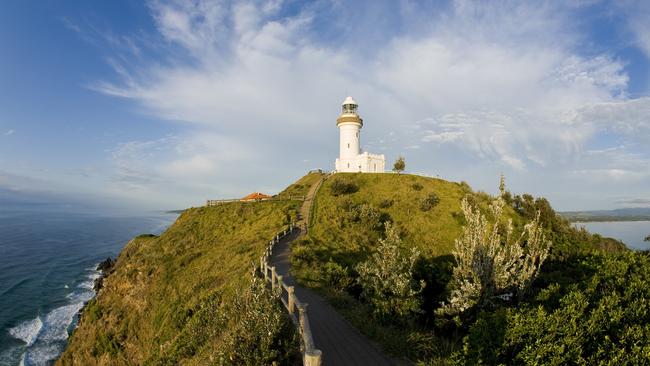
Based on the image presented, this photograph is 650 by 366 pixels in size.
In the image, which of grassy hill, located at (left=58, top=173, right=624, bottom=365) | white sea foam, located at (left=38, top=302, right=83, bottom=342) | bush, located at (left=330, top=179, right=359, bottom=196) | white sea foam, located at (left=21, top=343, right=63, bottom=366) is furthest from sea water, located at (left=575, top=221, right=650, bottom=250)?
white sea foam, located at (left=38, top=302, right=83, bottom=342)

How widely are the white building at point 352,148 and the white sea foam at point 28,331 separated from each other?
141ft

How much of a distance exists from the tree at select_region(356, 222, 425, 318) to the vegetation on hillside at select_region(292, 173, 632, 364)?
0.24 ft

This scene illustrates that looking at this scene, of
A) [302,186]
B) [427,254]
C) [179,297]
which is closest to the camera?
[179,297]

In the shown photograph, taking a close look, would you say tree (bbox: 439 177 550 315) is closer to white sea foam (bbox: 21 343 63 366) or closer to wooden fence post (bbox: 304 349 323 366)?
wooden fence post (bbox: 304 349 323 366)

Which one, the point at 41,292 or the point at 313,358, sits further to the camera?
the point at 41,292

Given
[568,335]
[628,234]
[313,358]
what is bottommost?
[628,234]

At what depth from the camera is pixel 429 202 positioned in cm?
4134

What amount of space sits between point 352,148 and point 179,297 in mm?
39496

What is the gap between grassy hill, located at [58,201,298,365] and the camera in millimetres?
15305

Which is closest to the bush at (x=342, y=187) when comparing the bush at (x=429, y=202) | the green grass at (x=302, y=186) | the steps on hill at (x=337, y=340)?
the green grass at (x=302, y=186)

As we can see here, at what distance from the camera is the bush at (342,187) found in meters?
45.2

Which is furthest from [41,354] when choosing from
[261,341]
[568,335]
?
[568,335]

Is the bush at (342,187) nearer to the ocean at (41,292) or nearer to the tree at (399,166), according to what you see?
the tree at (399,166)

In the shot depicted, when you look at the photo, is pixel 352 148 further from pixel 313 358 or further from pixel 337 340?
pixel 313 358
